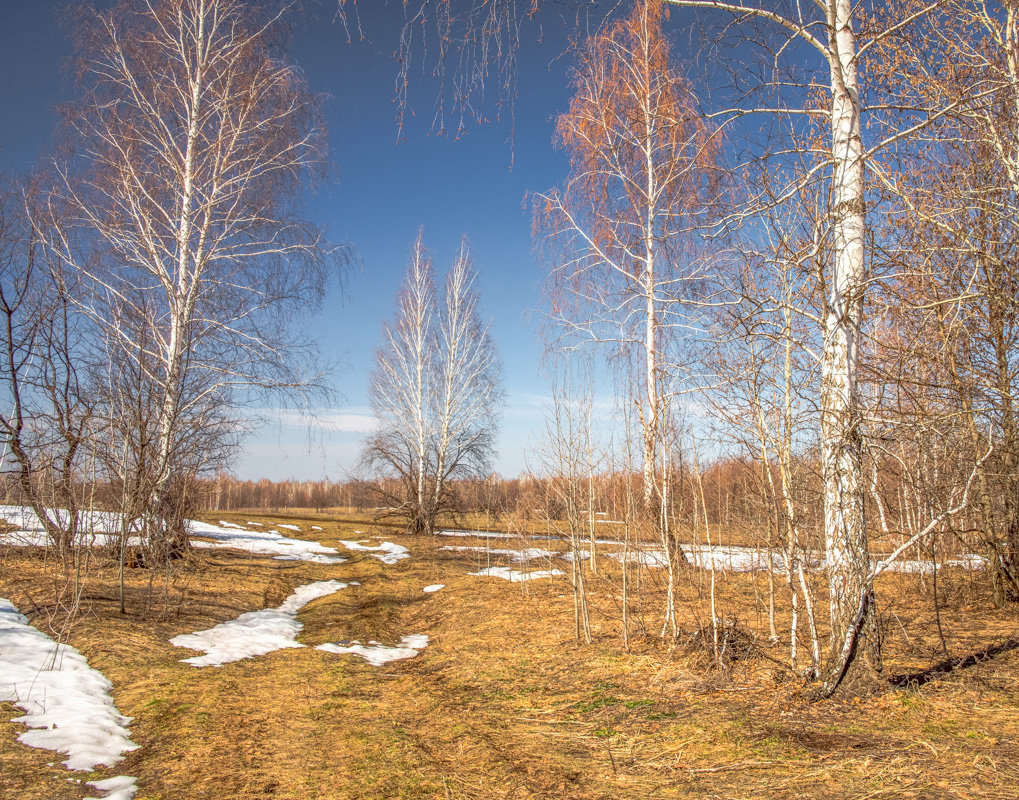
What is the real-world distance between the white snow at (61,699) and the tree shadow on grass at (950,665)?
4556 millimetres

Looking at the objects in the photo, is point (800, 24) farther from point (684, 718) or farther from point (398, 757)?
point (398, 757)

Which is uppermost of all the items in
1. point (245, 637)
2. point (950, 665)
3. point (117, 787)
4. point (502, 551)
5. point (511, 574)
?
point (950, 665)

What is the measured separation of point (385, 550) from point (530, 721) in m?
10.9

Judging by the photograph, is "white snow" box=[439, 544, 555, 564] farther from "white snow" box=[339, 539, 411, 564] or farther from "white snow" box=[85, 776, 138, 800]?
"white snow" box=[85, 776, 138, 800]

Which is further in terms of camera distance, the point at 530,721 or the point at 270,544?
the point at 270,544

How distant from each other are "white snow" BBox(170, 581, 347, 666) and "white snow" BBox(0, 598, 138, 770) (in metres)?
0.93

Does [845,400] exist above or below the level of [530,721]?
above

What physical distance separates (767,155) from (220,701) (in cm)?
531

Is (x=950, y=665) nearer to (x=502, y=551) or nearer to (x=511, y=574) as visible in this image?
(x=511, y=574)

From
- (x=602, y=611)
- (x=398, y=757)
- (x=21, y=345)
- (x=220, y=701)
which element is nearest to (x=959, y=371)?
(x=602, y=611)

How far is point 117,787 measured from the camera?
2.78 meters

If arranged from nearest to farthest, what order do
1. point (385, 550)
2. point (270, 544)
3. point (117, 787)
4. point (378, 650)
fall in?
point (117, 787) → point (378, 650) → point (270, 544) → point (385, 550)

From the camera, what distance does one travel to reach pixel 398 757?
10.3 feet

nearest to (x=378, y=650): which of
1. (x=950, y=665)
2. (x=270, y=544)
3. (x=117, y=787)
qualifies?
(x=117, y=787)
